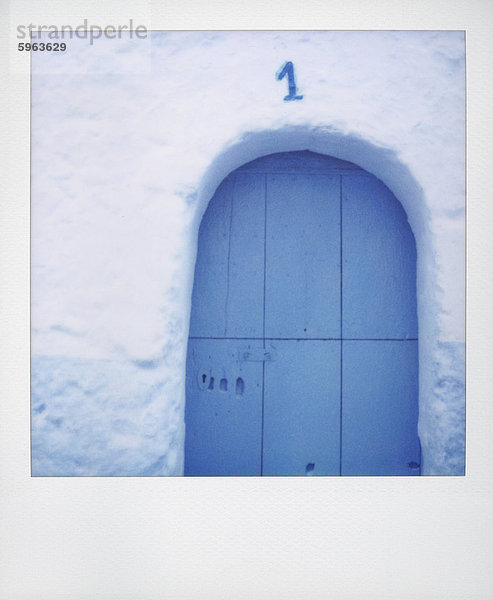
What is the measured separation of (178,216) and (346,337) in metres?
0.79

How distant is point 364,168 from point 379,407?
907mm

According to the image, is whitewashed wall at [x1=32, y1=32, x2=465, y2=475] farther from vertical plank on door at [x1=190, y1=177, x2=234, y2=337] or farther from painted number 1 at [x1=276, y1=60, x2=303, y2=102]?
vertical plank on door at [x1=190, y1=177, x2=234, y2=337]

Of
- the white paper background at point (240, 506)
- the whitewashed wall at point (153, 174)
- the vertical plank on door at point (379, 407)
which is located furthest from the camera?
the vertical plank on door at point (379, 407)

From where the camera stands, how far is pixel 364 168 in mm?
1900

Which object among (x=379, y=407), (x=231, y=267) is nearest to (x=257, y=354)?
(x=231, y=267)

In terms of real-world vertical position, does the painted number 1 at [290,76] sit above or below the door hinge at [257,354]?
above

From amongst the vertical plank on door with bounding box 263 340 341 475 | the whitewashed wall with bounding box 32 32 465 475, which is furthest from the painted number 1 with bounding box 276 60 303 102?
the vertical plank on door with bounding box 263 340 341 475

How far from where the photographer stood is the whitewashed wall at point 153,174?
5.31ft

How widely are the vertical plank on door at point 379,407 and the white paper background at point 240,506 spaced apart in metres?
0.36

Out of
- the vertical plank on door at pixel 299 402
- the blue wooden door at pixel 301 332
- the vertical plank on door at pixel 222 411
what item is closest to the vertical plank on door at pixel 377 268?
the blue wooden door at pixel 301 332

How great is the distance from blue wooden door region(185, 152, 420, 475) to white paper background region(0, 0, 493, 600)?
14.8 inches

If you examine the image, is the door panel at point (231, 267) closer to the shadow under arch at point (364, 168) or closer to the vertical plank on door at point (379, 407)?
the shadow under arch at point (364, 168)
